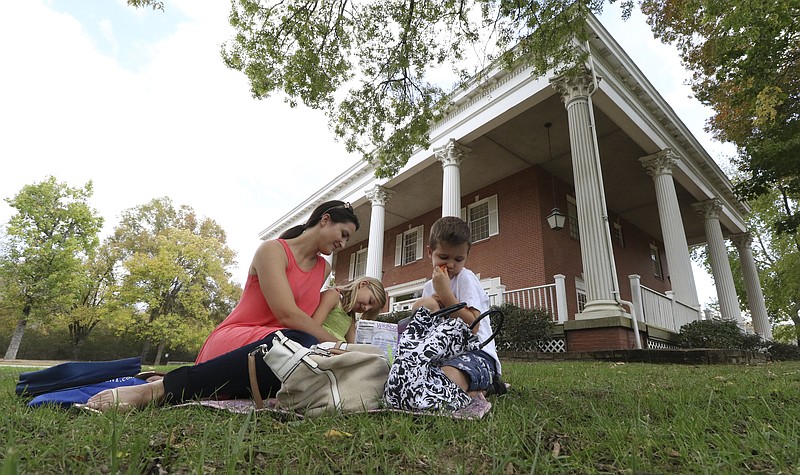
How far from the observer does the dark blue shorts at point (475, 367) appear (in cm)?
227

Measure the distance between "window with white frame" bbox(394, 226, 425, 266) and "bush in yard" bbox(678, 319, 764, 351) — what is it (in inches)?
403

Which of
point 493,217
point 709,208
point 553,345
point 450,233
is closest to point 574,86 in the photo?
point 493,217

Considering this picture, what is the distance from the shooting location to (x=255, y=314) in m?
2.49

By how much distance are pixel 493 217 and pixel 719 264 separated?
8.64 meters

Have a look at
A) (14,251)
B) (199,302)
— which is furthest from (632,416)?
(14,251)

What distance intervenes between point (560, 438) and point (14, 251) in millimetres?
32664

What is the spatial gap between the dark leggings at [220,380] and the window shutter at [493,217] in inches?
546

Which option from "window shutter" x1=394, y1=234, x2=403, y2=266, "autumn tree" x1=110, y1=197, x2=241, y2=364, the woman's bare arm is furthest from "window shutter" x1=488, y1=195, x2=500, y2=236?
"autumn tree" x1=110, y1=197, x2=241, y2=364

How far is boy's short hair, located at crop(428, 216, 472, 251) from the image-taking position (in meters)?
2.69

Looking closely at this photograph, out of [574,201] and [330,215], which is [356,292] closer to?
[330,215]

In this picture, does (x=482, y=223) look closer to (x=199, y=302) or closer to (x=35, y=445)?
(x=35, y=445)

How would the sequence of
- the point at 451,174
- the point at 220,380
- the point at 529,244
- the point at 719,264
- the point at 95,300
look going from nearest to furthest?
the point at 220,380
the point at 451,174
the point at 529,244
the point at 719,264
the point at 95,300

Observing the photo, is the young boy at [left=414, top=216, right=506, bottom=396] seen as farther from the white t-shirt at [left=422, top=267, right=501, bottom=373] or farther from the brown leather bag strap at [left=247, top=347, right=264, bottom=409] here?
Result: the brown leather bag strap at [left=247, top=347, right=264, bottom=409]

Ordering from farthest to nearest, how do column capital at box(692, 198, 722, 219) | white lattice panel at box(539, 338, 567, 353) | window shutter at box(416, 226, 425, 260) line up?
window shutter at box(416, 226, 425, 260) → column capital at box(692, 198, 722, 219) → white lattice panel at box(539, 338, 567, 353)
